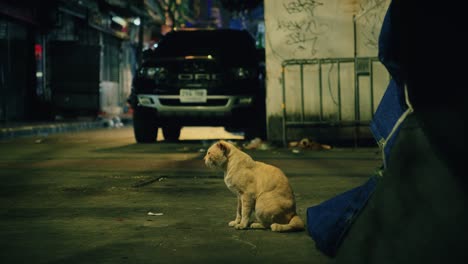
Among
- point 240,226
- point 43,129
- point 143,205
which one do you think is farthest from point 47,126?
point 240,226

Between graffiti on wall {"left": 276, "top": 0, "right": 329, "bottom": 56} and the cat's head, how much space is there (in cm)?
859

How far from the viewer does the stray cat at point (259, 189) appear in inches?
219

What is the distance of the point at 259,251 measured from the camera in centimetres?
512

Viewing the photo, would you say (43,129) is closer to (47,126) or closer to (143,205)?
(47,126)

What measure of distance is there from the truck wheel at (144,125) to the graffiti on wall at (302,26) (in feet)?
9.84

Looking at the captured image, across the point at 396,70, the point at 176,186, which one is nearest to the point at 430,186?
the point at 396,70

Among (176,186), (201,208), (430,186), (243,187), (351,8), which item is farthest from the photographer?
(351,8)

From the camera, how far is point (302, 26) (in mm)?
14164

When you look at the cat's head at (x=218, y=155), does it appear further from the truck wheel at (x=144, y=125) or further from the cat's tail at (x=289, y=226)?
the truck wheel at (x=144, y=125)

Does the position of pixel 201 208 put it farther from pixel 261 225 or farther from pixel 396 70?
pixel 396 70

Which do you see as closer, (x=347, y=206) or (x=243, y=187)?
(x=347, y=206)

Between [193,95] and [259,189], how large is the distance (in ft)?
32.1

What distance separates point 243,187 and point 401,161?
2.05 meters

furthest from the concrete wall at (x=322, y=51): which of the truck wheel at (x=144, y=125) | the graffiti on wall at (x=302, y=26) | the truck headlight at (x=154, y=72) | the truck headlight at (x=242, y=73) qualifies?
the truck wheel at (x=144, y=125)
